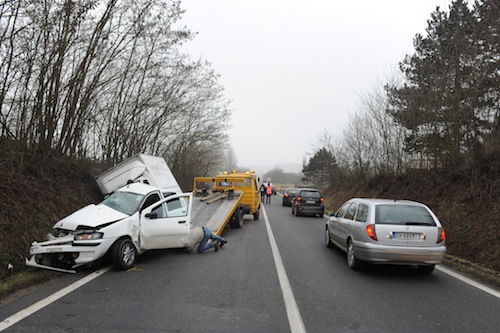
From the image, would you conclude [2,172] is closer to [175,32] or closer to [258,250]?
[258,250]

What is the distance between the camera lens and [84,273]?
275 inches

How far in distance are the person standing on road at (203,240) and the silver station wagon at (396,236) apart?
3586 millimetres

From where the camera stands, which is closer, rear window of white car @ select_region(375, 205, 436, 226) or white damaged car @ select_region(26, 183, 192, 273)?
white damaged car @ select_region(26, 183, 192, 273)

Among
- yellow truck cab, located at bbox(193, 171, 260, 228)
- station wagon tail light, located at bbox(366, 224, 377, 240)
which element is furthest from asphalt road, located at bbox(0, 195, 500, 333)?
yellow truck cab, located at bbox(193, 171, 260, 228)

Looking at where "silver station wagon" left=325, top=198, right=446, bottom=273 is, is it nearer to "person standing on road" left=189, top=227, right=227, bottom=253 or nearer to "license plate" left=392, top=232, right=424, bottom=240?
"license plate" left=392, top=232, right=424, bottom=240

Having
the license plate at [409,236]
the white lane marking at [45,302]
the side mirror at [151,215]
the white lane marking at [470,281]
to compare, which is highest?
the side mirror at [151,215]

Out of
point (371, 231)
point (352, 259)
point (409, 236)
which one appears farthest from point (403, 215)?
point (352, 259)

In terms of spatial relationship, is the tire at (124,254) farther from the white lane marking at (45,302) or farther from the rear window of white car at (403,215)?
the rear window of white car at (403,215)

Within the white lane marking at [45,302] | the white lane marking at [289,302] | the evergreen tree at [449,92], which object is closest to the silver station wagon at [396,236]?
the white lane marking at [289,302]

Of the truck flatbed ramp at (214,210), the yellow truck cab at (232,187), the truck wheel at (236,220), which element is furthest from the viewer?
the yellow truck cab at (232,187)

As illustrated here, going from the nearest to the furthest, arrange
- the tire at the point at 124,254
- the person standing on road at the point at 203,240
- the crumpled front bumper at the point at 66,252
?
the crumpled front bumper at the point at 66,252, the tire at the point at 124,254, the person standing on road at the point at 203,240

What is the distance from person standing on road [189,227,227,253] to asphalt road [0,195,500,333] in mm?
943

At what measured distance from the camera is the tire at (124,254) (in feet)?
23.4

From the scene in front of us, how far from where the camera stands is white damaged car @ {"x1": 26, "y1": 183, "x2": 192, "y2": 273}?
6.86 m
